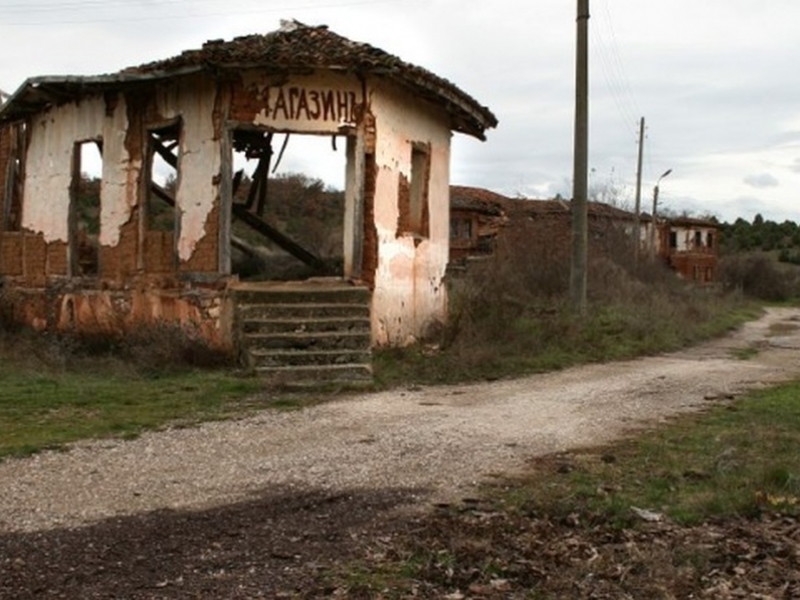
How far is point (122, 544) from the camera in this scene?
4.97m

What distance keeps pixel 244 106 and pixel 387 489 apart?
7.97 metres

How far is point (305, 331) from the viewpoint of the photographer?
11977 mm

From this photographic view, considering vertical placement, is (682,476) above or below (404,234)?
below

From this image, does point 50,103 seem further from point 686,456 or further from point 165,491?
point 686,456

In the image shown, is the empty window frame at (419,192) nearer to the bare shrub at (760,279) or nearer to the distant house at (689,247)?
the bare shrub at (760,279)

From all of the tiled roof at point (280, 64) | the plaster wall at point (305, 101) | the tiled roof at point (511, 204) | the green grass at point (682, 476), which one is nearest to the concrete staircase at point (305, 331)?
the plaster wall at point (305, 101)

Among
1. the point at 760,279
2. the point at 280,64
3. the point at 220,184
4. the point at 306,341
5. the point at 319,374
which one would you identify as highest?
the point at 280,64

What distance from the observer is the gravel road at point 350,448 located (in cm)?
606

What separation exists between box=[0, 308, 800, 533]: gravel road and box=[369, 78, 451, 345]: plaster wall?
2847 millimetres

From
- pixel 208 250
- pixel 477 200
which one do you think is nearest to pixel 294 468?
pixel 208 250

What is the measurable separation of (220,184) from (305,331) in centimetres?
252

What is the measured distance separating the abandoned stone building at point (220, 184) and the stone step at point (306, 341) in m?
0.03

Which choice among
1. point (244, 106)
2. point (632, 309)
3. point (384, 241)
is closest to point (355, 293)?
point (384, 241)

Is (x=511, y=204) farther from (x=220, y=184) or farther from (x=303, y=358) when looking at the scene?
→ (x=303, y=358)
